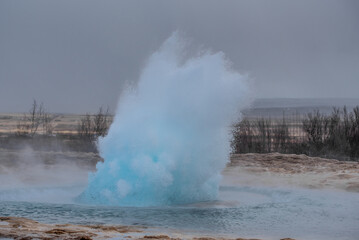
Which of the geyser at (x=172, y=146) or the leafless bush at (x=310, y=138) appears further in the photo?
the leafless bush at (x=310, y=138)

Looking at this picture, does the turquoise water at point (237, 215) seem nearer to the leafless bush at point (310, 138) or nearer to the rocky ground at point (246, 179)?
the rocky ground at point (246, 179)


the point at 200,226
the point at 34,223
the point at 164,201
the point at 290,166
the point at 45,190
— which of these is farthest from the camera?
the point at 290,166

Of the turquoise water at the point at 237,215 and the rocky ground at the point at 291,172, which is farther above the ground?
the rocky ground at the point at 291,172

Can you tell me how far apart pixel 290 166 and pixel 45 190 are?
305 inches

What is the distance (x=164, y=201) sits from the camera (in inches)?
394

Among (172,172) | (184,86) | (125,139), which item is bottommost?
(172,172)

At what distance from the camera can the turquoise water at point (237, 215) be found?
715 cm

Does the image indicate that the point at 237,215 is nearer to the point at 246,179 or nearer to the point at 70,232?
the point at 70,232

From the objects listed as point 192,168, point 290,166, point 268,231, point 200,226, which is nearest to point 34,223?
point 200,226

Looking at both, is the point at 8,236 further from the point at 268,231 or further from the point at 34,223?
the point at 268,231

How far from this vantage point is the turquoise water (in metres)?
7.15

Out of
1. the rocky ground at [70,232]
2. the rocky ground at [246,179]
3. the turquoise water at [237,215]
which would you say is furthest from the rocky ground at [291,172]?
the rocky ground at [70,232]

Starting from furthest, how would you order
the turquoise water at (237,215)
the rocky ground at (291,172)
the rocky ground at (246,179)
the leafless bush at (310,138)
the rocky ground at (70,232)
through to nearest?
the leafless bush at (310,138) → the rocky ground at (291,172) → the turquoise water at (237,215) → the rocky ground at (246,179) → the rocky ground at (70,232)

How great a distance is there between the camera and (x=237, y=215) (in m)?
8.35
